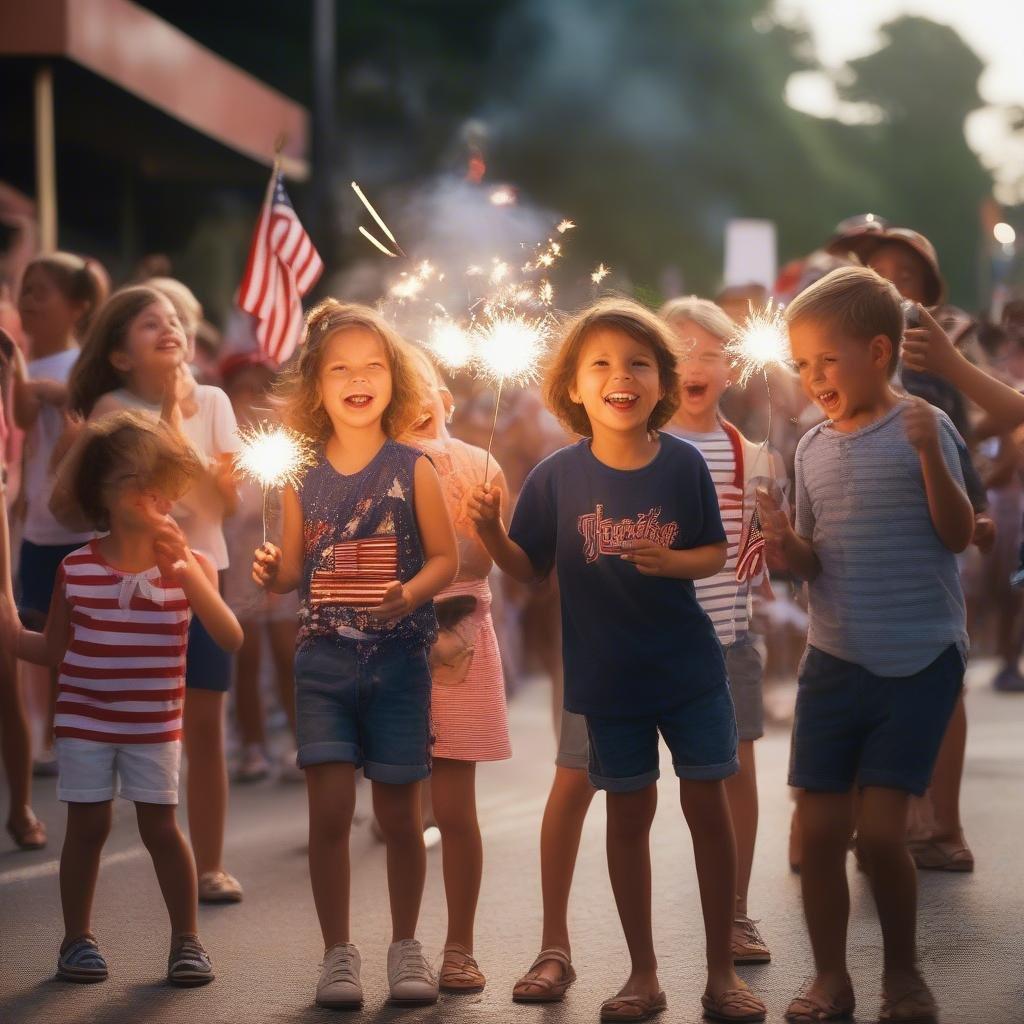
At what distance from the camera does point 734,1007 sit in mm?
5500

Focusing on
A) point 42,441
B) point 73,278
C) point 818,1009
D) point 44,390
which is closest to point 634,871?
point 818,1009

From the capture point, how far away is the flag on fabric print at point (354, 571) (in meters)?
5.88

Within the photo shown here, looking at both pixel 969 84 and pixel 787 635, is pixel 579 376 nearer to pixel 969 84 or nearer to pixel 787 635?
pixel 787 635

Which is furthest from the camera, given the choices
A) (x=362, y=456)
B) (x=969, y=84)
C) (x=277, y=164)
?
(x=969, y=84)

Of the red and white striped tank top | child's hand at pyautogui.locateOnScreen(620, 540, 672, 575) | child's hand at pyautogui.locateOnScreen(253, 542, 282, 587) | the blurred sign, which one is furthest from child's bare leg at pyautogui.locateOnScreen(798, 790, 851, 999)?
the blurred sign

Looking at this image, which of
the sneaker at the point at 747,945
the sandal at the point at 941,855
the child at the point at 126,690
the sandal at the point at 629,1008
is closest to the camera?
the sandal at the point at 629,1008

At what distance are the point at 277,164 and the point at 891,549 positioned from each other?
420 cm

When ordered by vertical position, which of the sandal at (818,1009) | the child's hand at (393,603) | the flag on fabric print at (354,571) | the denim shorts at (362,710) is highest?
the flag on fabric print at (354,571)

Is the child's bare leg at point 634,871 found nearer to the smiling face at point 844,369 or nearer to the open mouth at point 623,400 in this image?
the open mouth at point 623,400

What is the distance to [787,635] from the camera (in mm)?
13734

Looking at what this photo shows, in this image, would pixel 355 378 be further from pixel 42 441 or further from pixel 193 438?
pixel 42 441

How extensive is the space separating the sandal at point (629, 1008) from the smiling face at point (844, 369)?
5.48 feet

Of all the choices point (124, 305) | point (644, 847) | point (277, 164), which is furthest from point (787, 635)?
point (644, 847)

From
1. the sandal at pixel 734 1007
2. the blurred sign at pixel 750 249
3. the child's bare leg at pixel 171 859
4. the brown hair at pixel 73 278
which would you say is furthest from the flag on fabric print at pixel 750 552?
the blurred sign at pixel 750 249
